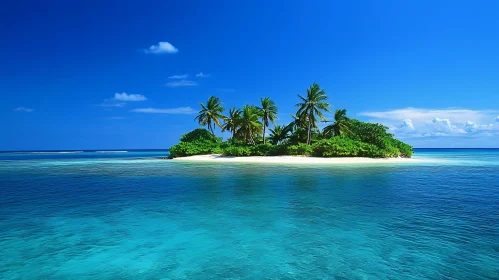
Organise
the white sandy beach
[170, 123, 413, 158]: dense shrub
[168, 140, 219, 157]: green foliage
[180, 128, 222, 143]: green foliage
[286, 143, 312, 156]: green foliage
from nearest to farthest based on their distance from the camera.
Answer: the white sandy beach < [170, 123, 413, 158]: dense shrub < [286, 143, 312, 156]: green foliage < [168, 140, 219, 157]: green foliage < [180, 128, 222, 143]: green foliage

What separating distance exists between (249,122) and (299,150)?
9980 millimetres

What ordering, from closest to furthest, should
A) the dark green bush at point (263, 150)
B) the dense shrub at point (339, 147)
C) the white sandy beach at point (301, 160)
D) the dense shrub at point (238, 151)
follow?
the white sandy beach at point (301, 160) < the dense shrub at point (339, 147) < the dark green bush at point (263, 150) < the dense shrub at point (238, 151)

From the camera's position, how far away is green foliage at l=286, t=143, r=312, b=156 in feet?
146

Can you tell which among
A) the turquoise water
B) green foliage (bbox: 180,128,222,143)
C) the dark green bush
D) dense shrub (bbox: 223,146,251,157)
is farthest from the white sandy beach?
the turquoise water

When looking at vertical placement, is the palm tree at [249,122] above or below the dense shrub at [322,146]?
above

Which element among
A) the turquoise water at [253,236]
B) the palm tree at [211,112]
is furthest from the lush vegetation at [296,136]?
the turquoise water at [253,236]

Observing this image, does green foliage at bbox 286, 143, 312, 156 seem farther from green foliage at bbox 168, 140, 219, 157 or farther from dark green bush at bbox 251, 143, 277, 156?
green foliage at bbox 168, 140, 219, 157

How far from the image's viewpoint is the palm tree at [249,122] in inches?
1933

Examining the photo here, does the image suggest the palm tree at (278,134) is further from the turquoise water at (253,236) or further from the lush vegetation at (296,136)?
the turquoise water at (253,236)

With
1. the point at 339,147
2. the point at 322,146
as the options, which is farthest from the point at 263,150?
the point at 339,147

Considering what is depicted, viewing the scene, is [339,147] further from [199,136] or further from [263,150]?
[199,136]

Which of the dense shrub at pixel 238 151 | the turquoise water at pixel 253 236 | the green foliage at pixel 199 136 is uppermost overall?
the green foliage at pixel 199 136

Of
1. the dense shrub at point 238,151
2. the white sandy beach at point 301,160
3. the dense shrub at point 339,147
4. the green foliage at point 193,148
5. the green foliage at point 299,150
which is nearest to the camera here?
the white sandy beach at point 301,160

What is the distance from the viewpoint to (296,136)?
169 ft
